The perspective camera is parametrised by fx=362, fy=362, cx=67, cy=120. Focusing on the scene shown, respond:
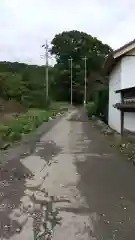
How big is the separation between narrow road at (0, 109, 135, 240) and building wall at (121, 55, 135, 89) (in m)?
7.98

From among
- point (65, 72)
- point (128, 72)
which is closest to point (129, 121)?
point (128, 72)

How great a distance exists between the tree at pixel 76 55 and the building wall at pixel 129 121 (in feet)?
186

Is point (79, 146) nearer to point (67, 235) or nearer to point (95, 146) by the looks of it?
point (95, 146)

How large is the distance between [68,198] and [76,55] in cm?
7600

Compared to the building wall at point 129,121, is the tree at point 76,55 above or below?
above

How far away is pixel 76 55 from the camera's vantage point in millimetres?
81438

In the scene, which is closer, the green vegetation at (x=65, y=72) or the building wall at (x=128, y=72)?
the building wall at (x=128, y=72)

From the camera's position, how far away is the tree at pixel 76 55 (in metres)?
75.4

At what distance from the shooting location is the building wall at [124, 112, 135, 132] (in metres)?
16.0

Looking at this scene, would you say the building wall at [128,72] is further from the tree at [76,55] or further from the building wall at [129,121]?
the tree at [76,55]

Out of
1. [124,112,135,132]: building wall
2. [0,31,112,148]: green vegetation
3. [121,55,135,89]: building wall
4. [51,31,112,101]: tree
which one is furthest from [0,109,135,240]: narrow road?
[51,31,112,101]: tree

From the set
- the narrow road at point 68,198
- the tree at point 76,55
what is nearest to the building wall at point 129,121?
the narrow road at point 68,198

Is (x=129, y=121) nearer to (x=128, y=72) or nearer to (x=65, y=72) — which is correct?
(x=128, y=72)

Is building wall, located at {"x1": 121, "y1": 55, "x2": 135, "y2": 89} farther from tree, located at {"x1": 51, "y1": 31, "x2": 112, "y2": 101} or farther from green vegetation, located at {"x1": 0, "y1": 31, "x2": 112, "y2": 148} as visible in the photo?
tree, located at {"x1": 51, "y1": 31, "x2": 112, "y2": 101}
